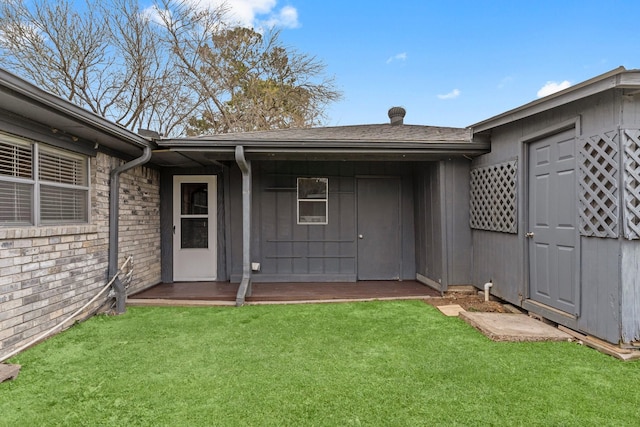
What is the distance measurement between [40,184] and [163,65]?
1091cm

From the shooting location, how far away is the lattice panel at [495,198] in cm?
439

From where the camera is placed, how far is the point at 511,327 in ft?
12.2

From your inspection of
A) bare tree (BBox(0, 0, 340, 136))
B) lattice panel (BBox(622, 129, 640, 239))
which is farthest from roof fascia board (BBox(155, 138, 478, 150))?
bare tree (BBox(0, 0, 340, 136))

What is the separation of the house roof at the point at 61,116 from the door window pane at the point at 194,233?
1977mm

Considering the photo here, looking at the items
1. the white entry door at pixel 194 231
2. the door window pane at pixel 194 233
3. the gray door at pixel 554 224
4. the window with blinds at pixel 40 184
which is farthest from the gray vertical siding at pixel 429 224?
the window with blinds at pixel 40 184

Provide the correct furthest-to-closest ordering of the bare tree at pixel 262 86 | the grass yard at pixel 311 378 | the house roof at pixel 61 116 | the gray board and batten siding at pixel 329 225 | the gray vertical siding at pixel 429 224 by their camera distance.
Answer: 1. the bare tree at pixel 262 86
2. the gray board and batten siding at pixel 329 225
3. the gray vertical siding at pixel 429 224
4. the house roof at pixel 61 116
5. the grass yard at pixel 311 378

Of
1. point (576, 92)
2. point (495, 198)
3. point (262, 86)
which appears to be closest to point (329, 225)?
point (495, 198)

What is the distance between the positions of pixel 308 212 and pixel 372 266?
1.58 metres

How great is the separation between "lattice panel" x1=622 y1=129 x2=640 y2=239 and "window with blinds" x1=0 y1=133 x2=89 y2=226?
5.54 m

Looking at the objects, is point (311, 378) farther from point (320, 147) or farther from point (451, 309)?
point (320, 147)

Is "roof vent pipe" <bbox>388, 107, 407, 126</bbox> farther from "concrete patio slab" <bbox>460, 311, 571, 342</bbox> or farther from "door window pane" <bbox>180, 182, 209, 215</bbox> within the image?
"concrete patio slab" <bbox>460, 311, 571, 342</bbox>

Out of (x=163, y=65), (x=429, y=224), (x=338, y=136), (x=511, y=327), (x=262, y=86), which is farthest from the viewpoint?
(x=262, y=86)

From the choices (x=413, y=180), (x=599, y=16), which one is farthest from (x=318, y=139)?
(x=599, y=16)

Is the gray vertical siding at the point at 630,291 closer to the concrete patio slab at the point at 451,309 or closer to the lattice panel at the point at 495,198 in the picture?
the lattice panel at the point at 495,198
